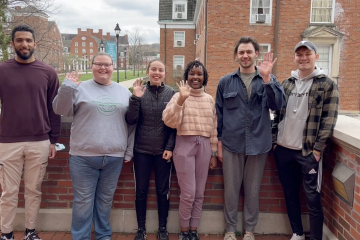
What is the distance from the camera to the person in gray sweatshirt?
2752mm

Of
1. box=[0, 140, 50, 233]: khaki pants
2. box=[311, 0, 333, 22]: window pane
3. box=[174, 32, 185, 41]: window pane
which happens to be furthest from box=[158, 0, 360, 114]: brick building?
box=[174, 32, 185, 41]: window pane

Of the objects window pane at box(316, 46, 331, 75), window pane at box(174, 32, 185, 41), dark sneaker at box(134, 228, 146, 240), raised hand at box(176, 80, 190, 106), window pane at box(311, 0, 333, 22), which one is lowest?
dark sneaker at box(134, 228, 146, 240)

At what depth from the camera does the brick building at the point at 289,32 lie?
15.2 metres

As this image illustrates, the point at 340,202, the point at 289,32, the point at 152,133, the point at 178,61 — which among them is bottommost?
the point at 340,202

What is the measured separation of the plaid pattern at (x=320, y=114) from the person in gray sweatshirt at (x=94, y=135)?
1.72 meters

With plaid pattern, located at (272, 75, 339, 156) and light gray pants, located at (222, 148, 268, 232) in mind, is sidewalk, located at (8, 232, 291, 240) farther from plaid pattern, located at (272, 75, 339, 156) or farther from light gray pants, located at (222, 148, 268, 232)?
plaid pattern, located at (272, 75, 339, 156)

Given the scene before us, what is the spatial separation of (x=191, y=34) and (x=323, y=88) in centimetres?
2824

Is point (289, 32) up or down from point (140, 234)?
up

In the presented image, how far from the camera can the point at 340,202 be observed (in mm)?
2746

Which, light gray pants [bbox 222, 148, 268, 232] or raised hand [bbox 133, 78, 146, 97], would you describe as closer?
raised hand [bbox 133, 78, 146, 97]

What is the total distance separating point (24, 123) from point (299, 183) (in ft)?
9.14

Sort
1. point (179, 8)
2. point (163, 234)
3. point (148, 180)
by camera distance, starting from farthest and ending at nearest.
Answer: point (179, 8)
point (163, 234)
point (148, 180)

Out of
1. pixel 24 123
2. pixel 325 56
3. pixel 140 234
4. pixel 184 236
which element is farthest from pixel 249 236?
pixel 325 56

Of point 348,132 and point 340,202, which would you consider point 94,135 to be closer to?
point 348,132
